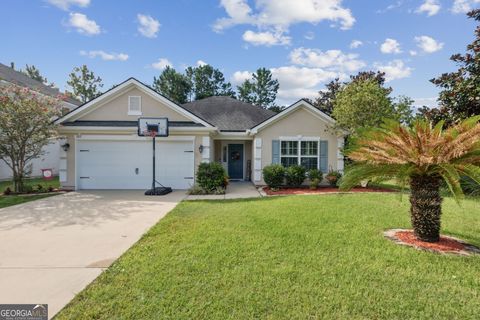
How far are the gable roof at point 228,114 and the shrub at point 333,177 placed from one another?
550 cm

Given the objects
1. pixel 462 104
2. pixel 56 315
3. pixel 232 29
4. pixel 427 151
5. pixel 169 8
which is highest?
pixel 232 29

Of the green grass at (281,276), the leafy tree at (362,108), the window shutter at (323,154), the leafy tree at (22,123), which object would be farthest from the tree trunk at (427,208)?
the leafy tree at (22,123)

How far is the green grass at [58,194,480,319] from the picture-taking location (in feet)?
9.86

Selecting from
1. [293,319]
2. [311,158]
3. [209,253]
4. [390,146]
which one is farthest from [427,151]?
[311,158]

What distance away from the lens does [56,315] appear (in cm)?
292

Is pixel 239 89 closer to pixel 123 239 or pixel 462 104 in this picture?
pixel 462 104

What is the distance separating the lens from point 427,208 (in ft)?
17.2

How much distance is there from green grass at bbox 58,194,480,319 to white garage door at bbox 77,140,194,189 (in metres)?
6.72

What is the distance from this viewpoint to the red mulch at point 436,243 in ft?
16.3

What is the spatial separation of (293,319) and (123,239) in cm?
415

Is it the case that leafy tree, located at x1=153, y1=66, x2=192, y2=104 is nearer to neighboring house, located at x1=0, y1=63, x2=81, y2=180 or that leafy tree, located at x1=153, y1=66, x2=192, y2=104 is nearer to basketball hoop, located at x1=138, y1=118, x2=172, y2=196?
neighboring house, located at x1=0, y1=63, x2=81, y2=180

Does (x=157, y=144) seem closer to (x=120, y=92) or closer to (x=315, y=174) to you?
(x=120, y=92)

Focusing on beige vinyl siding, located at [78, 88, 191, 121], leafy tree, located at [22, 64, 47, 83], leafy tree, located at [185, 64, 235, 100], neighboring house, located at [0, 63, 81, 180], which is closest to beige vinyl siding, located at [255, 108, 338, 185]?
beige vinyl siding, located at [78, 88, 191, 121]

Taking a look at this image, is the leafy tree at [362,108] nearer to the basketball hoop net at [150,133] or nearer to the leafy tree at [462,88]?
the leafy tree at [462,88]
